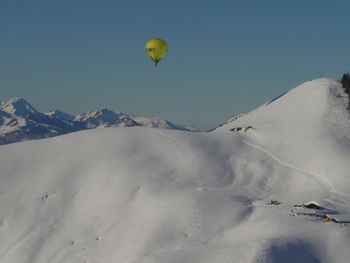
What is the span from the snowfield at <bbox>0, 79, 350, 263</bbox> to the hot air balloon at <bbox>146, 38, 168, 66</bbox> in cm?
1265

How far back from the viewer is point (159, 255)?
199 ft

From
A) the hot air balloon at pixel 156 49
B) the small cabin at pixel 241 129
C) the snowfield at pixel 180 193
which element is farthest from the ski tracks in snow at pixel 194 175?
the small cabin at pixel 241 129

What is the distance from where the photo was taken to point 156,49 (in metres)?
98.8

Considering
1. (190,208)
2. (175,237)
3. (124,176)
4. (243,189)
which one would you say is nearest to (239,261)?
(175,237)

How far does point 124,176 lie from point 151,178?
4.05m

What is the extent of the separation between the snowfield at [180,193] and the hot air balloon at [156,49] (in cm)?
1265

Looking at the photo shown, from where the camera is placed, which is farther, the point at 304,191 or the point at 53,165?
the point at 53,165

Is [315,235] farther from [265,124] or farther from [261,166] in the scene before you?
[265,124]

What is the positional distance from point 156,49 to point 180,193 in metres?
29.9

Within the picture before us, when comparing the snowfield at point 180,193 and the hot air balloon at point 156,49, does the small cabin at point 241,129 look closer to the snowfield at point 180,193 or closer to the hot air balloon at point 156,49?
the snowfield at point 180,193

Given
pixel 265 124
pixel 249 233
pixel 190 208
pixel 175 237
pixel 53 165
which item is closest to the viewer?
pixel 249 233

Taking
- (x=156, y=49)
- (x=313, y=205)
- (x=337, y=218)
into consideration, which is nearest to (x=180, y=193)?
(x=313, y=205)

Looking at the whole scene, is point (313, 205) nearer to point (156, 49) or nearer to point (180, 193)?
point (180, 193)

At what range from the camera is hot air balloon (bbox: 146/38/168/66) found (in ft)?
325
